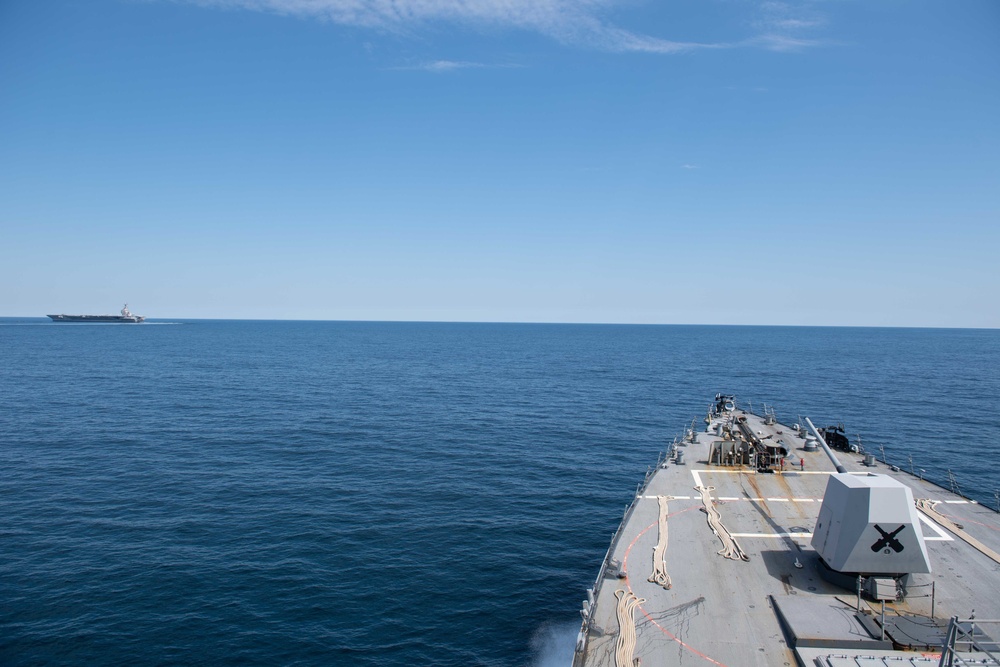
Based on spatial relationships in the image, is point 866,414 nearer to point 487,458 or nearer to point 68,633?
point 487,458

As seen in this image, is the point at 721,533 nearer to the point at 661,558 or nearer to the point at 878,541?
the point at 661,558

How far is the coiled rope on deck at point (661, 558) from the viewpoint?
23922mm

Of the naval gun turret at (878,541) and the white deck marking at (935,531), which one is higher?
the naval gun turret at (878,541)

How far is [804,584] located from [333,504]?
111ft

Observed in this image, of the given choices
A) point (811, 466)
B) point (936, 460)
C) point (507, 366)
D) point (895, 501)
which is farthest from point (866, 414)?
point (507, 366)

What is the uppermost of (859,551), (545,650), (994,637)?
(859,551)

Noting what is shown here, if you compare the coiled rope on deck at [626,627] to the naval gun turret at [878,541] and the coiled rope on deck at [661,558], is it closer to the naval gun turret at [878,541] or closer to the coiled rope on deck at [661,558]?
the coiled rope on deck at [661,558]

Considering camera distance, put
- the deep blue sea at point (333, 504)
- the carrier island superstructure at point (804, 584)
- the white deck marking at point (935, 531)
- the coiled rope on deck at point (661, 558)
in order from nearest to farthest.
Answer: the carrier island superstructure at point (804, 584) → the coiled rope on deck at point (661, 558) → the white deck marking at point (935, 531) → the deep blue sea at point (333, 504)

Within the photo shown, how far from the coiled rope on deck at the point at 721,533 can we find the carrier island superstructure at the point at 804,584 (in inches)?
3.3

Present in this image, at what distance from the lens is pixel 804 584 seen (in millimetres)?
23266

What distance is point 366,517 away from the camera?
43.3 m

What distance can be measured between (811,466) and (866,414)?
189 ft

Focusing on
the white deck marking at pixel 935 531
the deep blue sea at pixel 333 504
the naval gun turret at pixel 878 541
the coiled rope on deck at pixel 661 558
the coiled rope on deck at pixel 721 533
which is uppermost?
the naval gun turret at pixel 878 541

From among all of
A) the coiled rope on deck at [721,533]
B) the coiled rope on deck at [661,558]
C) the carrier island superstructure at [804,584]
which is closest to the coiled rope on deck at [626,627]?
the carrier island superstructure at [804,584]
